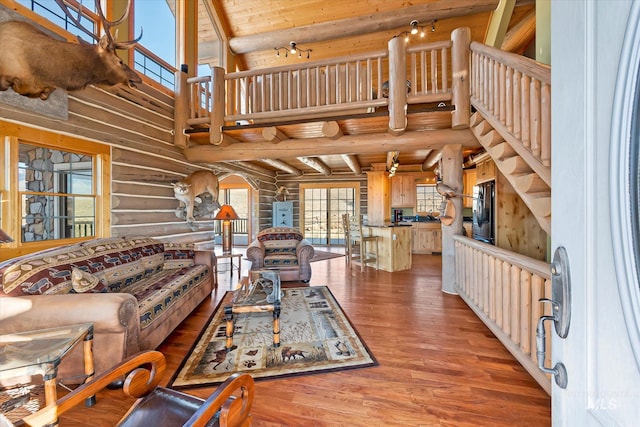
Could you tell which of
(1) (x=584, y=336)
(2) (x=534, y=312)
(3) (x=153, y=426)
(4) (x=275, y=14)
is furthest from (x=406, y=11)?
(3) (x=153, y=426)

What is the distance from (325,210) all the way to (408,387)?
23.6ft

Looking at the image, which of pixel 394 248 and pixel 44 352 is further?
pixel 394 248

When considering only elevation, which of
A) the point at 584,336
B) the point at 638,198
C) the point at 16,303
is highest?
the point at 638,198

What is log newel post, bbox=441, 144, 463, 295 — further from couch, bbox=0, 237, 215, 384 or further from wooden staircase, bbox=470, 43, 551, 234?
couch, bbox=0, 237, 215, 384

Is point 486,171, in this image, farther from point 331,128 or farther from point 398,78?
point 331,128

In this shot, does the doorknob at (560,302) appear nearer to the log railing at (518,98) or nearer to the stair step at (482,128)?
the log railing at (518,98)

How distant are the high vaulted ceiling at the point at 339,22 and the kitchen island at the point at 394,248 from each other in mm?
1498

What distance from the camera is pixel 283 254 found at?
4613 millimetres

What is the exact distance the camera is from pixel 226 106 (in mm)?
4629

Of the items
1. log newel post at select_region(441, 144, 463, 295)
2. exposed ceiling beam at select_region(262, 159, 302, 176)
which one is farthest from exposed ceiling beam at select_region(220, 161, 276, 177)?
log newel post at select_region(441, 144, 463, 295)

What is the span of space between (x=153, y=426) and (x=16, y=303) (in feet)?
4.77

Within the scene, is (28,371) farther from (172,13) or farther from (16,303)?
(172,13)

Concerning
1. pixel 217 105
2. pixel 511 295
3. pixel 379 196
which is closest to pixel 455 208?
pixel 511 295

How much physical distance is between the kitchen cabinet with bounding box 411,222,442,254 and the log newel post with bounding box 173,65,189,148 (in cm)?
562
